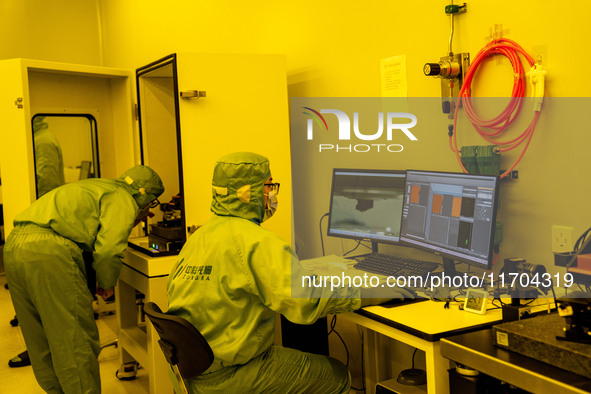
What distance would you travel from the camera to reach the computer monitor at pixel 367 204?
98.4 inches

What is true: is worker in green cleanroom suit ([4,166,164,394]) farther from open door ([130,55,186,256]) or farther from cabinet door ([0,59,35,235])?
cabinet door ([0,59,35,235])

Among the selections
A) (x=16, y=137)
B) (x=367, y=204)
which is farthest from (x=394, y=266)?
(x=16, y=137)

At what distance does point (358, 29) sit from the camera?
2.86m

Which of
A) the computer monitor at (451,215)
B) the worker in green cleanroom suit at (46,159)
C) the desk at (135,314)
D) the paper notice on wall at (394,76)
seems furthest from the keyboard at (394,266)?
the worker in green cleanroom suit at (46,159)

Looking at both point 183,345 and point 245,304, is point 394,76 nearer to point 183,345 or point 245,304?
point 245,304

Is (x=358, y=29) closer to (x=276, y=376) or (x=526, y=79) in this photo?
(x=526, y=79)

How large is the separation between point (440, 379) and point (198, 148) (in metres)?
1.73

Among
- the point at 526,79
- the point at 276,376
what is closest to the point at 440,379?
the point at 276,376

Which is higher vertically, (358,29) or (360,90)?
(358,29)

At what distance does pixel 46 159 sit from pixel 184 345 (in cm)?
249

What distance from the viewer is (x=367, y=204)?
262 centimetres

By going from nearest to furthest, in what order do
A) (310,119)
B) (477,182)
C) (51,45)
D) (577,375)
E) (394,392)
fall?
(577,375)
(477,182)
(394,392)
(310,119)
(51,45)

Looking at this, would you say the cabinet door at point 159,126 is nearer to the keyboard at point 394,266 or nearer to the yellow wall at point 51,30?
the keyboard at point 394,266

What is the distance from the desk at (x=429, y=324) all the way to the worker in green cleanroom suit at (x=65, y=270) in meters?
1.39
